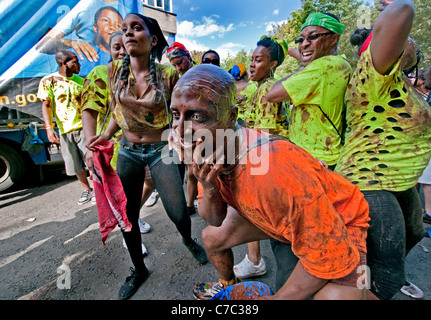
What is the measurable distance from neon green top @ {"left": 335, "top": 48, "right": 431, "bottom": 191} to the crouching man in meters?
0.28

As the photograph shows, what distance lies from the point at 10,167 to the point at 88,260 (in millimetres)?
3840

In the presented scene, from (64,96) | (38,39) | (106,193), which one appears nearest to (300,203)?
(106,193)

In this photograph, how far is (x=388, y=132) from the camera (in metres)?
1.34

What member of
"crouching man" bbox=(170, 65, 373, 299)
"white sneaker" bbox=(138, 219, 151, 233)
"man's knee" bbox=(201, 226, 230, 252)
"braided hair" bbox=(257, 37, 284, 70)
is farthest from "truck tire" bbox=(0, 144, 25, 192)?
"crouching man" bbox=(170, 65, 373, 299)

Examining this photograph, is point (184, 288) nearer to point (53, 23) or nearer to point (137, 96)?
point (137, 96)

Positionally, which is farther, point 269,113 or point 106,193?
point 269,113

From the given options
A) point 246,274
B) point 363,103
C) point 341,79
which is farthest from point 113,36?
point 246,274

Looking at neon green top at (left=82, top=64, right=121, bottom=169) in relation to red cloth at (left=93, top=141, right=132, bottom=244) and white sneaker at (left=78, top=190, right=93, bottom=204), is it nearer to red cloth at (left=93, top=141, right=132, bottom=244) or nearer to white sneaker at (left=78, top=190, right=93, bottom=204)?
red cloth at (left=93, top=141, right=132, bottom=244)

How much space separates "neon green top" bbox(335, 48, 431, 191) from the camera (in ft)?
4.28

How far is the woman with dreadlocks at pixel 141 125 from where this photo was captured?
1970 millimetres

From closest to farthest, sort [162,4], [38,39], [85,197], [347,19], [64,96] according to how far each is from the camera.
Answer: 1. [64,96]
2. [85,197]
3. [38,39]
4. [162,4]
5. [347,19]
